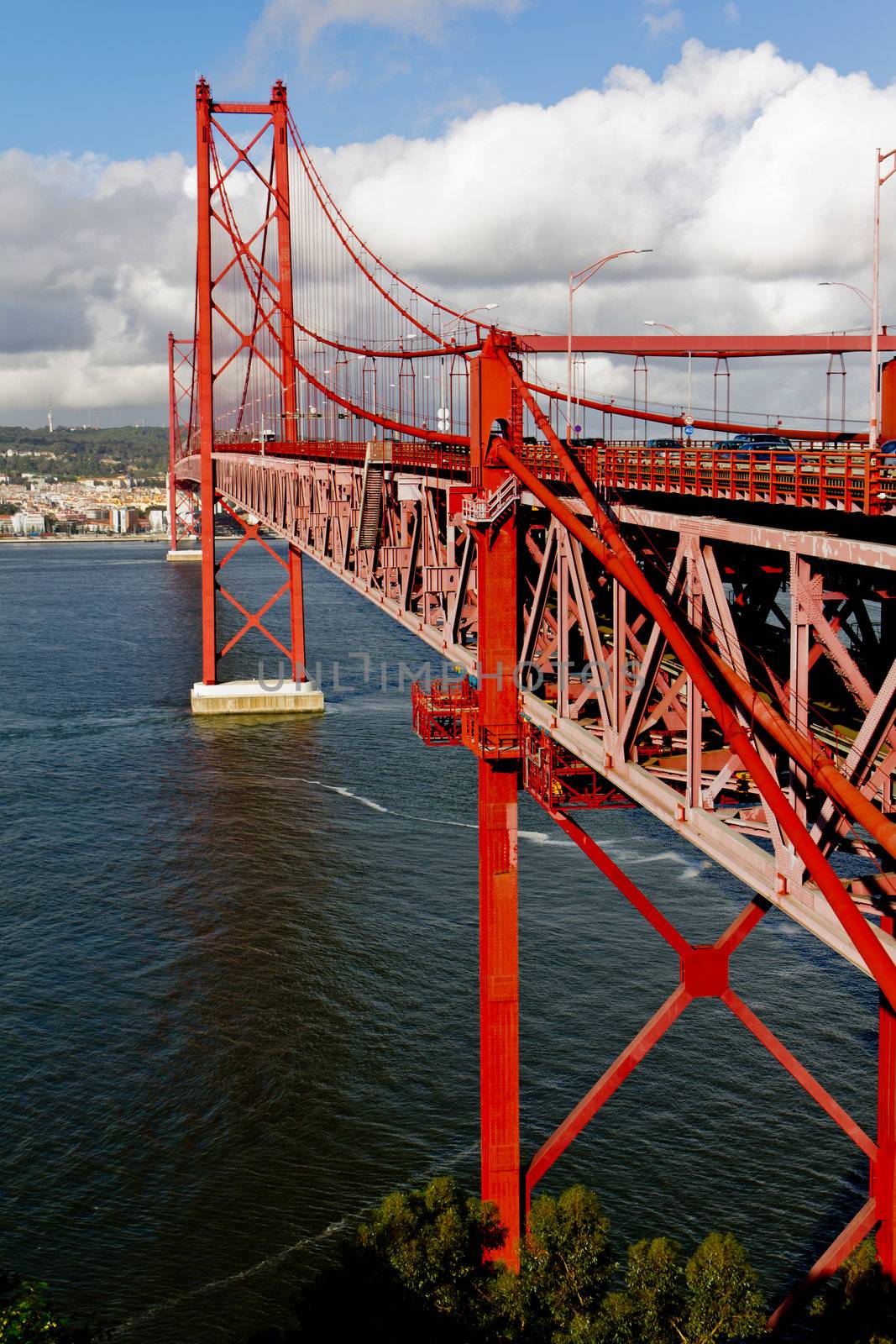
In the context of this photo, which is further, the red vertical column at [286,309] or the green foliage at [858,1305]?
the red vertical column at [286,309]

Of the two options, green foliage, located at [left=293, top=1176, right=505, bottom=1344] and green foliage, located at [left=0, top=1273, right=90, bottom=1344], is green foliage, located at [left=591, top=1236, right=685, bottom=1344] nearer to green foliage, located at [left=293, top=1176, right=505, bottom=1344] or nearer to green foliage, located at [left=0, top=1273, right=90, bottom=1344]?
green foliage, located at [left=293, top=1176, right=505, bottom=1344]

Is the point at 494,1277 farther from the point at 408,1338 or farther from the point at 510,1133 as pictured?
the point at 510,1133

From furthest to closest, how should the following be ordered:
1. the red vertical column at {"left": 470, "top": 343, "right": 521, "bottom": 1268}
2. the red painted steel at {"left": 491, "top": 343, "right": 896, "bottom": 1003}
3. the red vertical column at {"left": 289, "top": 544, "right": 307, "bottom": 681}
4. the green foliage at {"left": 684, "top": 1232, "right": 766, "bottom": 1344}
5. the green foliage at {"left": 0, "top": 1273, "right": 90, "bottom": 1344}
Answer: the red vertical column at {"left": 289, "top": 544, "right": 307, "bottom": 681}, the red vertical column at {"left": 470, "top": 343, "right": 521, "bottom": 1268}, the green foliage at {"left": 684, "top": 1232, "right": 766, "bottom": 1344}, the green foliage at {"left": 0, "top": 1273, "right": 90, "bottom": 1344}, the red painted steel at {"left": 491, "top": 343, "right": 896, "bottom": 1003}

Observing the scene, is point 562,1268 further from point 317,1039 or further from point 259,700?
point 259,700

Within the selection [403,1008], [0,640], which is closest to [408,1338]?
[403,1008]

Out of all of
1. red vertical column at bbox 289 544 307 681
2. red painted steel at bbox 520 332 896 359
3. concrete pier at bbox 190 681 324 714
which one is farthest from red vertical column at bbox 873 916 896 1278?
red vertical column at bbox 289 544 307 681

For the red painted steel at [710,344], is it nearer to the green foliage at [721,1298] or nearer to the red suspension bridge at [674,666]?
the red suspension bridge at [674,666]

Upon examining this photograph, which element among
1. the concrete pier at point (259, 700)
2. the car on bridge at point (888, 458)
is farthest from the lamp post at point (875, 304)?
the concrete pier at point (259, 700)
